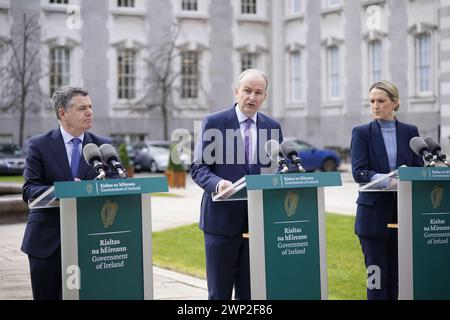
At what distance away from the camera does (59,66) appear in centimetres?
3884

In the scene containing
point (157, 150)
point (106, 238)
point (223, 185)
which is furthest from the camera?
point (157, 150)

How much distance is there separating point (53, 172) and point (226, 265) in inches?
53.7

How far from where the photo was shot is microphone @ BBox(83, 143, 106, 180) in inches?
219

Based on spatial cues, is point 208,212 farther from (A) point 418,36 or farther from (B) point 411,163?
(A) point 418,36

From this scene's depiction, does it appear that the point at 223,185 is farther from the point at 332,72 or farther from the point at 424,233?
the point at 332,72

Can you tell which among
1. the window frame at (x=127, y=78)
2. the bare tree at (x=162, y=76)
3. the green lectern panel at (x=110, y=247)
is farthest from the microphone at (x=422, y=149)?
the window frame at (x=127, y=78)

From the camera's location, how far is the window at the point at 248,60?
43.0 meters

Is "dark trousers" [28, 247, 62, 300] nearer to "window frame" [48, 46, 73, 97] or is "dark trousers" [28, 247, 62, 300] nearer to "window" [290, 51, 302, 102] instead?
"window frame" [48, 46, 73, 97]

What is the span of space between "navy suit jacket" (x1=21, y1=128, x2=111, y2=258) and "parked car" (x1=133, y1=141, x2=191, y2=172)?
2833 cm

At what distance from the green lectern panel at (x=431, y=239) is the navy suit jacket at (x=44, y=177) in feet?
8.08

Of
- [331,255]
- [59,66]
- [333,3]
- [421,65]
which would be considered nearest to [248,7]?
[333,3]

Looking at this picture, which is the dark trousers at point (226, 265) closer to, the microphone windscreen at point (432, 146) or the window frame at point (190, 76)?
the microphone windscreen at point (432, 146)

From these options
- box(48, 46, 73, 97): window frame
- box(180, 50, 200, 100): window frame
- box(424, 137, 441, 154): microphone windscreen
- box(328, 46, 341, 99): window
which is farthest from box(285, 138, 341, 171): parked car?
box(424, 137, 441, 154): microphone windscreen
